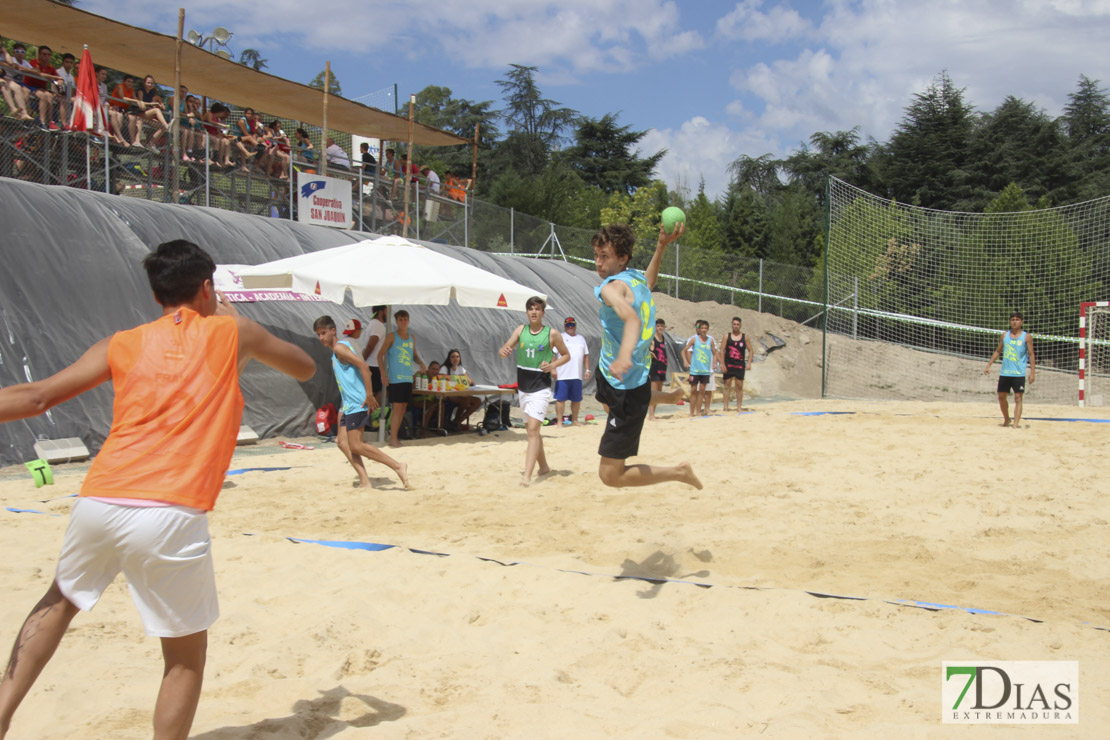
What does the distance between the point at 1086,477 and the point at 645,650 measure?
5.75m

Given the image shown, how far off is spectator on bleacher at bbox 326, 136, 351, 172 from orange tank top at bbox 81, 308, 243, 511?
12.9 m

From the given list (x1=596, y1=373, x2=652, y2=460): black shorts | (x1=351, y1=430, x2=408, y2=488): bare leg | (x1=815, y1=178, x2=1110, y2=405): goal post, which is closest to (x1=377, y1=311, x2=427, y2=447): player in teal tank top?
(x1=351, y1=430, x2=408, y2=488): bare leg

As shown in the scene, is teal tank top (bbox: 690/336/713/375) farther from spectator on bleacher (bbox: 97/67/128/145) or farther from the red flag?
the red flag

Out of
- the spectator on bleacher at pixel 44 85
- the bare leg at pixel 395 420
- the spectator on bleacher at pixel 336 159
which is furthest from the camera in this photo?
the spectator on bleacher at pixel 336 159

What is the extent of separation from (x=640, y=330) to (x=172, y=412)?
8.38 ft

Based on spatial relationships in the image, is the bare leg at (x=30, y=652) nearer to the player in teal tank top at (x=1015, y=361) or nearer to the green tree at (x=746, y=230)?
the player in teal tank top at (x=1015, y=361)

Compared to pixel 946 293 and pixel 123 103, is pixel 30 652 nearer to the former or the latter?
pixel 123 103

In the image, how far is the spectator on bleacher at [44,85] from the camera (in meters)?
10.1

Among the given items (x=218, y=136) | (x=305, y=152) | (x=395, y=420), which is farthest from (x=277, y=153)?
(x=395, y=420)

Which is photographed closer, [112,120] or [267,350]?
[267,350]

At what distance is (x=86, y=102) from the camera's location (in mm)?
10453

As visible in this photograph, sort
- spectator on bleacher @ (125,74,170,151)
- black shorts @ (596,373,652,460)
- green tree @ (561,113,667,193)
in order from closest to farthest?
1. black shorts @ (596,373,652,460)
2. spectator on bleacher @ (125,74,170,151)
3. green tree @ (561,113,667,193)

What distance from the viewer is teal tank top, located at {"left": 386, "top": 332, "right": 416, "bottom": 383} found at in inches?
389

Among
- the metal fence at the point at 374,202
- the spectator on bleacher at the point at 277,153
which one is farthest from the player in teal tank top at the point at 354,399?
the spectator on bleacher at the point at 277,153
